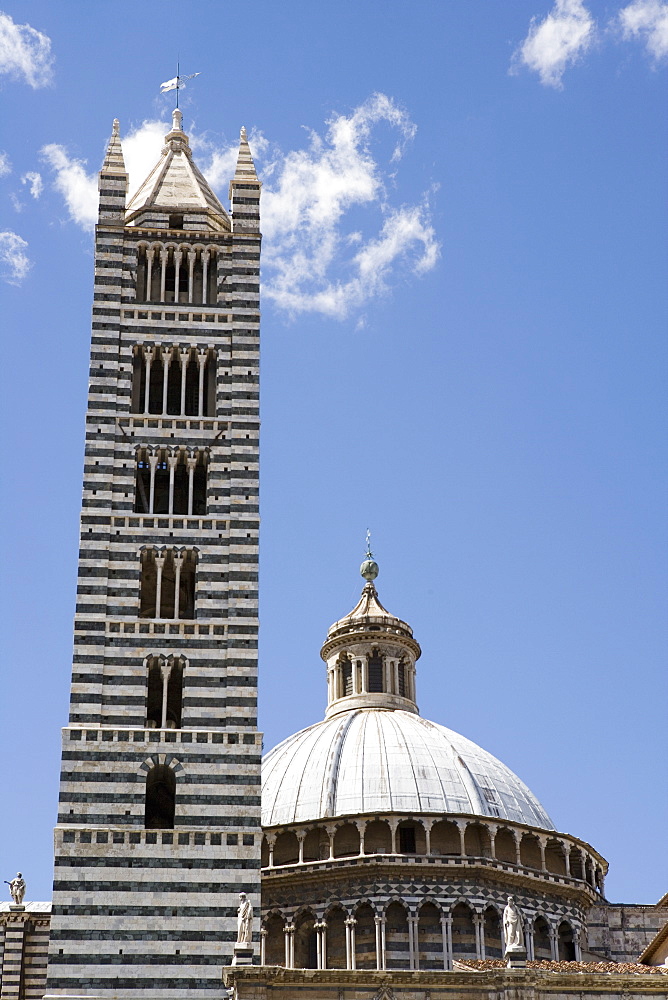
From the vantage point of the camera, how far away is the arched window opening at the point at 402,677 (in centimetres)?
5347

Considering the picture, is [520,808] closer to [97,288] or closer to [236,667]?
[236,667]

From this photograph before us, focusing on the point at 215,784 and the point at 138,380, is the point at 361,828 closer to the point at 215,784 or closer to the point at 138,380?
the point at 215,784

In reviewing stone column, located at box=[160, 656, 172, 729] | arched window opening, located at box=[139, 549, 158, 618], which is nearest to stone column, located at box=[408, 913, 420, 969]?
stone column, located at box=[160, 656, 172, 729]

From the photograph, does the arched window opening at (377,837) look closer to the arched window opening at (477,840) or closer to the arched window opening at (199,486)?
the arched window opening at (477,840)

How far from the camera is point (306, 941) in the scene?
43000mm

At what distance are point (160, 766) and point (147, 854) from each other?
7.16 feet

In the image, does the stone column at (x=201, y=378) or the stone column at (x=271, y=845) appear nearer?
the stone column at (x=201, y=378)

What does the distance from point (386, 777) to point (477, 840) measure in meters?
3.28

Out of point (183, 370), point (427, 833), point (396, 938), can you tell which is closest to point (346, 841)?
point (427, 833)

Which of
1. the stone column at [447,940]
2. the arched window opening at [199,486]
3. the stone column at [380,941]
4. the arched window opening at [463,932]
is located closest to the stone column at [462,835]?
the arched window opening at [463,932]

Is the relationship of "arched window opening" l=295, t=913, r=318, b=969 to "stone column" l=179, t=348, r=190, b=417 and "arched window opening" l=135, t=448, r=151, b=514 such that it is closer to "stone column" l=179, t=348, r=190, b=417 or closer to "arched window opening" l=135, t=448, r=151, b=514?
"arched window opening" l=135, t=448, r=151, b=514

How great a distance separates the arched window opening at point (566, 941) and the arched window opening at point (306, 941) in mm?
7399

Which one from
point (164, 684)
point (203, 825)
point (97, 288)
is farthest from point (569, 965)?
point (97, 288)

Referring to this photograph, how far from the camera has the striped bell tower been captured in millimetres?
33812
